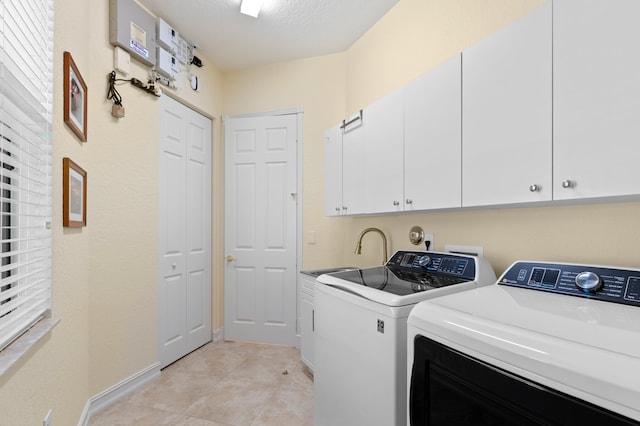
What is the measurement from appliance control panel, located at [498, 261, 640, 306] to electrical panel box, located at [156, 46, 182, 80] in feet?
8.96

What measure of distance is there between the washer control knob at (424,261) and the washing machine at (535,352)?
0.55 meters

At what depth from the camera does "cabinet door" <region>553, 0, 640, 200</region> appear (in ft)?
2.93

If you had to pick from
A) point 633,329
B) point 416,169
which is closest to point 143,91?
point 416,169

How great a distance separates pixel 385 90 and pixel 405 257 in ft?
4.38

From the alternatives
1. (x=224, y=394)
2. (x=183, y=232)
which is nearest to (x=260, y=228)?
(x=183, y=232)

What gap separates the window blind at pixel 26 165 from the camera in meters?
1.07

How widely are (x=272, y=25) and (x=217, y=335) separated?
2.95 meters

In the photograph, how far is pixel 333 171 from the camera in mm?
2490

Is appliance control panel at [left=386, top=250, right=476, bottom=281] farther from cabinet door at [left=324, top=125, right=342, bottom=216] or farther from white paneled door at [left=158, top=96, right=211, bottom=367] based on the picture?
white paneled door at [left=158, top=96, right=211, bottom=367]

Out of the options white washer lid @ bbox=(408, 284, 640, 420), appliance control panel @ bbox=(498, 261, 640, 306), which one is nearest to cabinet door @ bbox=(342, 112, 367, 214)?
appliance control panel @ bbox=(498, 261, 640, 306)

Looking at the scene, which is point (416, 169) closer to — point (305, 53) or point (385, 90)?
point (385, 90)

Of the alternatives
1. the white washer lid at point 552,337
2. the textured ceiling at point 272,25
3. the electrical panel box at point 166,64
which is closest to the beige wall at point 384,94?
the textured ceiling at point 272,25

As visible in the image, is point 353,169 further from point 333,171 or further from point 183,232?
point 183,232

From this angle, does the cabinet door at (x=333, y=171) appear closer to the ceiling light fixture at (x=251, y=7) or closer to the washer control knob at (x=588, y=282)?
the ceiling light fixture at (x=251, y=7)
